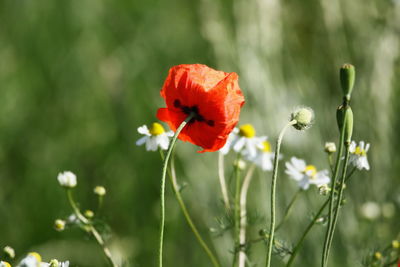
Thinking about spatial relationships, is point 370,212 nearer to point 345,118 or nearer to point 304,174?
point 304,174

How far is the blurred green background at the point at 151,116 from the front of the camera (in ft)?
6.31

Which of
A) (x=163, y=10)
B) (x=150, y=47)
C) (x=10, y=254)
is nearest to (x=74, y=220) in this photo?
(x=10, y=254)

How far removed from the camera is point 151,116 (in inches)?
92.4

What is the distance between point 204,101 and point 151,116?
144cm

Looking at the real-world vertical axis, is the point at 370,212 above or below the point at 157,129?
below

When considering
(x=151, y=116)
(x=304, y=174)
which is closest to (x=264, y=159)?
(x=304, y=174)

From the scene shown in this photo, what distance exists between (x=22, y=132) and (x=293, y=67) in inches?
37.3

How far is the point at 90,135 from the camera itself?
236 cm

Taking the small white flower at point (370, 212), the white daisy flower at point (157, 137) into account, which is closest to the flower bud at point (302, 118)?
the white daisy flower at point (157, 137)

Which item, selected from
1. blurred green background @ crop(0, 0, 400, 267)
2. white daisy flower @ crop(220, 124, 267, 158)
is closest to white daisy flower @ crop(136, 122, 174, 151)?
white daisy flower @ crop(220, 124, 267, 158)

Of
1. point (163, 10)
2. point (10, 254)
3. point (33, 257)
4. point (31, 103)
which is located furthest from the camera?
point (163, 10)

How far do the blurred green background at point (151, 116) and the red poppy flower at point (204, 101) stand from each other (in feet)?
2.47

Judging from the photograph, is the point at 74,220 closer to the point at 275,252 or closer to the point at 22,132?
the point at 275,252

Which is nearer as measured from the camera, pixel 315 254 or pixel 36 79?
pixel 315 254
